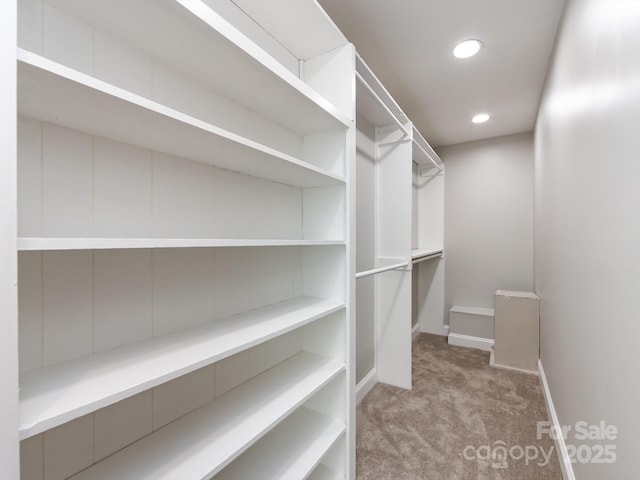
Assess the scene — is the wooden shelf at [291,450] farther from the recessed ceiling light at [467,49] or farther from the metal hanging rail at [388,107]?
the recessed ceiling light at [467,49]

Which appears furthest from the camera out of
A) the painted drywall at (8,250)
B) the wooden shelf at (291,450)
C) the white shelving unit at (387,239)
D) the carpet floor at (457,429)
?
the white shelving unit at (387,239)

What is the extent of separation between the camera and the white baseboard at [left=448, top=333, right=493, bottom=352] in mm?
3348

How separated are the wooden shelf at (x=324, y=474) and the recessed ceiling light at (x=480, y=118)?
3205 millimetres

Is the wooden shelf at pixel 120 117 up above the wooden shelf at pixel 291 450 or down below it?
above

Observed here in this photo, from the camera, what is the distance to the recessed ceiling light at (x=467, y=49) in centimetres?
189

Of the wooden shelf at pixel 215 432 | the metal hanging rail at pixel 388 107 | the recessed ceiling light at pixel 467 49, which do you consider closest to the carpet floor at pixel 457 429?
the wooden shelf at pixel 215 432

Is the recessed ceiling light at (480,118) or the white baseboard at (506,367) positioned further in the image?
the recessed ceiling light at (480,118)

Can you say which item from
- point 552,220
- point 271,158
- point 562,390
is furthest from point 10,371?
point 552,220

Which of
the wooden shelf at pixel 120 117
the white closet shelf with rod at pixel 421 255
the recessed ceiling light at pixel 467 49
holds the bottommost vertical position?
the white closet shelf with rod at pixel 421 255

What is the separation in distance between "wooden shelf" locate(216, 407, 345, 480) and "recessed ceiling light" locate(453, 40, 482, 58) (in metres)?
2.34

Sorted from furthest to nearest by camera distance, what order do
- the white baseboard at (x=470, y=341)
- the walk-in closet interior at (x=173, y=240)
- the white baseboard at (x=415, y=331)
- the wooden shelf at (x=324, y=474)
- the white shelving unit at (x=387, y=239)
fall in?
the white baseboard at (x=415, y=331) → the white baseboard at (x=470, y=341) → the white shelving unit at (x=387, y=239) → the wooden shelf at (x=324, y=474) → the walk-in closet interior at (x=173, y=240)

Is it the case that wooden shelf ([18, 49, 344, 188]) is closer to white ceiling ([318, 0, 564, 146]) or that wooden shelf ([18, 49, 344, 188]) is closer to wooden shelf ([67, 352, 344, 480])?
wooden shelf ([67, 352, 344, 480])

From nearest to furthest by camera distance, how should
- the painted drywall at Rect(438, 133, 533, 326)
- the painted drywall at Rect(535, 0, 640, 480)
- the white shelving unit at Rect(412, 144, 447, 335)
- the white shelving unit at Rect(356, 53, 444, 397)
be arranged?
the painted drywall at Rect(535, 0, 640, 480)
the white shelving unit at Rect(356, 53, 444, 397)
the painted drywall at Rect(438, 133, 533, 326)
the white shelving unit at Rect(412, 144, 447, 335)

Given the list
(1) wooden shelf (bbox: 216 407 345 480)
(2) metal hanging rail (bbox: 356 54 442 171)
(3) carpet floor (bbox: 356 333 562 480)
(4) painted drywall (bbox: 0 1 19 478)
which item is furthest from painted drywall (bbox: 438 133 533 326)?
(4) painted drywall (bbox: 0 1 19 478)
